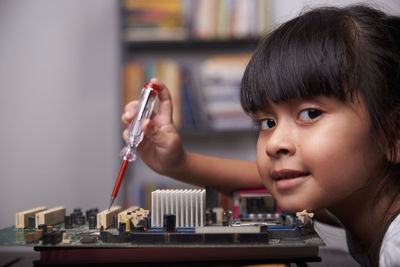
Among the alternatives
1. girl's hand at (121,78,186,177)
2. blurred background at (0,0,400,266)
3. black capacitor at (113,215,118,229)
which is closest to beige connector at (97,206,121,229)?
black capacitor at (113,215,118,229)

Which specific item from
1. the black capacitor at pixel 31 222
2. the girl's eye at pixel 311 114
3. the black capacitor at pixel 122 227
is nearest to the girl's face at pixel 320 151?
the girl's eye at pixel 311 114

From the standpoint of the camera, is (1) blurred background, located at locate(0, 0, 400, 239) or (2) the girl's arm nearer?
(2) the girl's arm

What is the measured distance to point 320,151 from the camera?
60cm

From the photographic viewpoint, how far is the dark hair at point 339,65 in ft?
2.01

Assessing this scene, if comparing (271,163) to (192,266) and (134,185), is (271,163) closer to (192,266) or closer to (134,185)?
(192,266)

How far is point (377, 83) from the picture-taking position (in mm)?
626

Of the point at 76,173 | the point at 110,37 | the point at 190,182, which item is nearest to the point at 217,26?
the point at 110,37

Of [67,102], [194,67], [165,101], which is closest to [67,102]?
[67,102]

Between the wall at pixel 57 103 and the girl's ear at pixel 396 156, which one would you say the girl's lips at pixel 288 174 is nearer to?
the girl's ear at pixel 396 156

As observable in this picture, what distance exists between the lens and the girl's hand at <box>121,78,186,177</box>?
0.94 m

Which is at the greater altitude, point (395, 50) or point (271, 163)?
point (395, 50)

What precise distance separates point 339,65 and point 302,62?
0.05 m

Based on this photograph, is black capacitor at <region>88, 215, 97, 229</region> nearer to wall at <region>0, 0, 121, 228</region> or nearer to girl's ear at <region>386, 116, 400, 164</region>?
girl's ear at <region>386, 116, 400, 164</region>

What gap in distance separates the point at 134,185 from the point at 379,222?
6.01 ft
